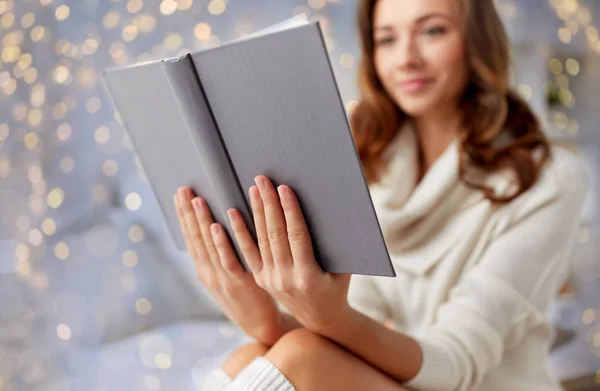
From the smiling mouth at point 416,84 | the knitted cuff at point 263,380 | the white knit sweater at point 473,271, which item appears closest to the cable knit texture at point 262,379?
the knitted cuff at point 263,380

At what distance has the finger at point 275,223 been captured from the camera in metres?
0.69

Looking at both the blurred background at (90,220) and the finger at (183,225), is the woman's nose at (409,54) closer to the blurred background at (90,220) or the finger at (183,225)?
the finger at (183,225)

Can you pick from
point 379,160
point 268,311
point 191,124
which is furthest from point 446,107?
point 191,124

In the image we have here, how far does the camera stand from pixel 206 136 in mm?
714

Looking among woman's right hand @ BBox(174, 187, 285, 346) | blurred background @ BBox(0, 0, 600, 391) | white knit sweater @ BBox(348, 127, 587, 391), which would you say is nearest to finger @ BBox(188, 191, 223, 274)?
woman's right hand @ BBox(174, 187, 285, 346)

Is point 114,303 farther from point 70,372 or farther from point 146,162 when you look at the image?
point 146,162

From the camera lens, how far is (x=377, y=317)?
1.16 meters

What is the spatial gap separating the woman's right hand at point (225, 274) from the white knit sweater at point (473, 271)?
0.22 m

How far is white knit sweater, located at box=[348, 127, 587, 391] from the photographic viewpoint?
0.97 m

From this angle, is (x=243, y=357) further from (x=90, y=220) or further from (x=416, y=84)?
(x=90, y=220)

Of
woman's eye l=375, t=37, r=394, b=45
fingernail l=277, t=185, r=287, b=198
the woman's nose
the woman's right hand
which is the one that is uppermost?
woman's eye l=375, t=37, r=394, b=45

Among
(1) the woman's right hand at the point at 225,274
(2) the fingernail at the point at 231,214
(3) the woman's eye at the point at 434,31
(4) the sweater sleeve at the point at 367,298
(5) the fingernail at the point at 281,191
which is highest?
(3) the woman's eye at the point at 434,31

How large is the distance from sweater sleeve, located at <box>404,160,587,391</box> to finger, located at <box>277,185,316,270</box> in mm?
284

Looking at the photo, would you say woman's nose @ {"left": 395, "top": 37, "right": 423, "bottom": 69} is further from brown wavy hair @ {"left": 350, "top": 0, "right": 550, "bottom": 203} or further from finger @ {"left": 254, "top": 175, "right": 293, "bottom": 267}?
finger @ {"left": 254, "top": 175, "right": 293, "bottom": 267}
